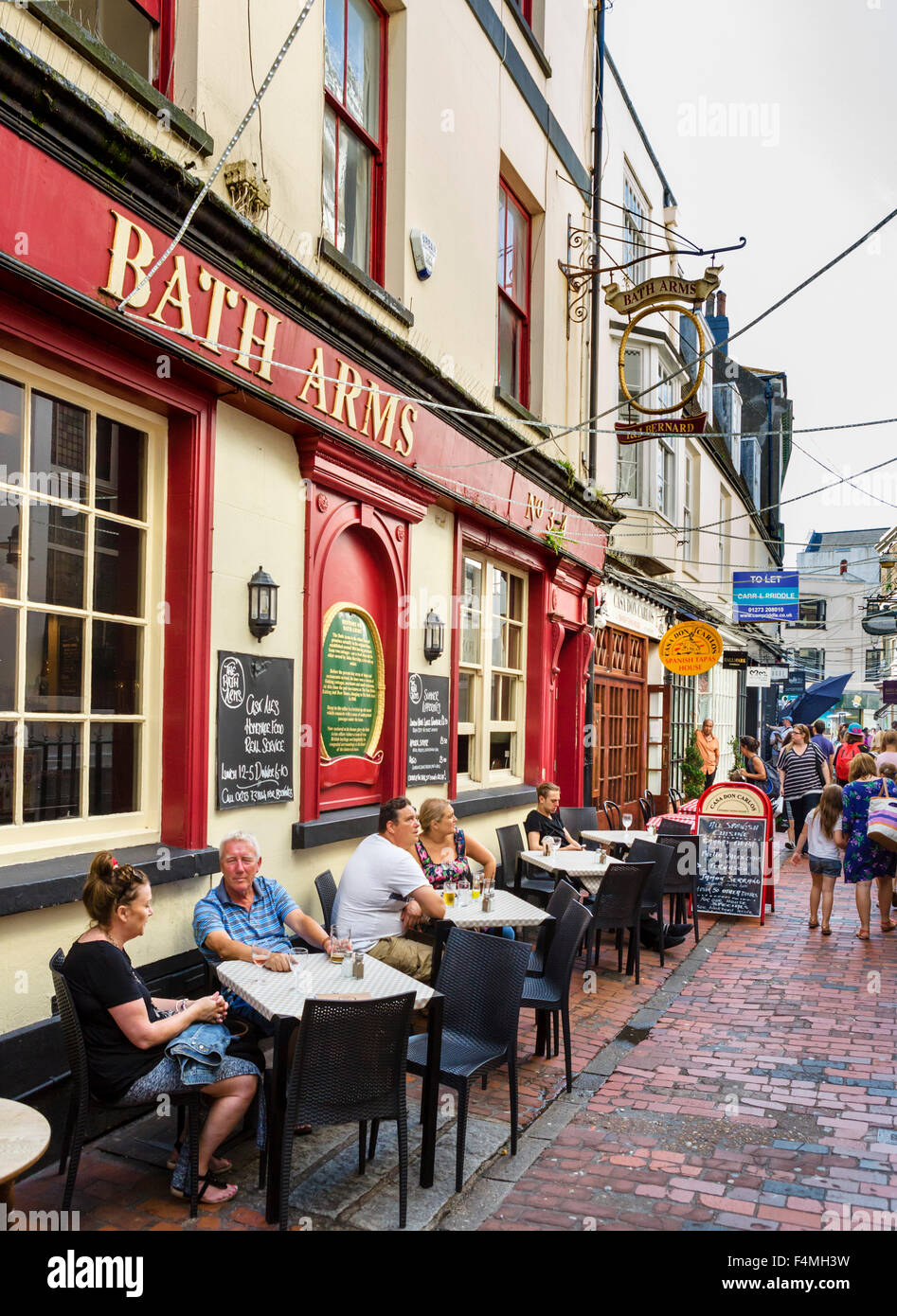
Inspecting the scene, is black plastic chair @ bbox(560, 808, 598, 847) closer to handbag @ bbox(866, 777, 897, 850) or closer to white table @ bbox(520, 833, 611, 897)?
white table @ bbox(520, 833, 611, 897)

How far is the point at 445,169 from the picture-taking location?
8359 millimetres

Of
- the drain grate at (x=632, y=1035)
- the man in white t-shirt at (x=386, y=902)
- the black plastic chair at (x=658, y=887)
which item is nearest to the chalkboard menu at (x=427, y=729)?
the black plastic chair at (x=658, y=887)

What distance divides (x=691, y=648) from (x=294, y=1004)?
1119cm

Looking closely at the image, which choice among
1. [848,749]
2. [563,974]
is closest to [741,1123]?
[563,974]

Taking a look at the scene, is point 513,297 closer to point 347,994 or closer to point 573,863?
point 573,863

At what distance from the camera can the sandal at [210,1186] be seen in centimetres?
384

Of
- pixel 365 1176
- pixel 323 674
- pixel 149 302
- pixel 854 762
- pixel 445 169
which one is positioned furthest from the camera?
pixel 854 762

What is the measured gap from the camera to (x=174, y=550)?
17.4 feet

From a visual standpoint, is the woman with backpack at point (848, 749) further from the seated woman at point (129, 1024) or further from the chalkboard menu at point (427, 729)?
the seated woman at point (129, 1024)

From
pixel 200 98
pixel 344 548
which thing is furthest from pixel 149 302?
pixel 344 548

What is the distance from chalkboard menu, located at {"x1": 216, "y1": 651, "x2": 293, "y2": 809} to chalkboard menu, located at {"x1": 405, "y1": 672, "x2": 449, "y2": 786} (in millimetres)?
1954

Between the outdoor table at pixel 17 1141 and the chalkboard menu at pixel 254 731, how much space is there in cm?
252
